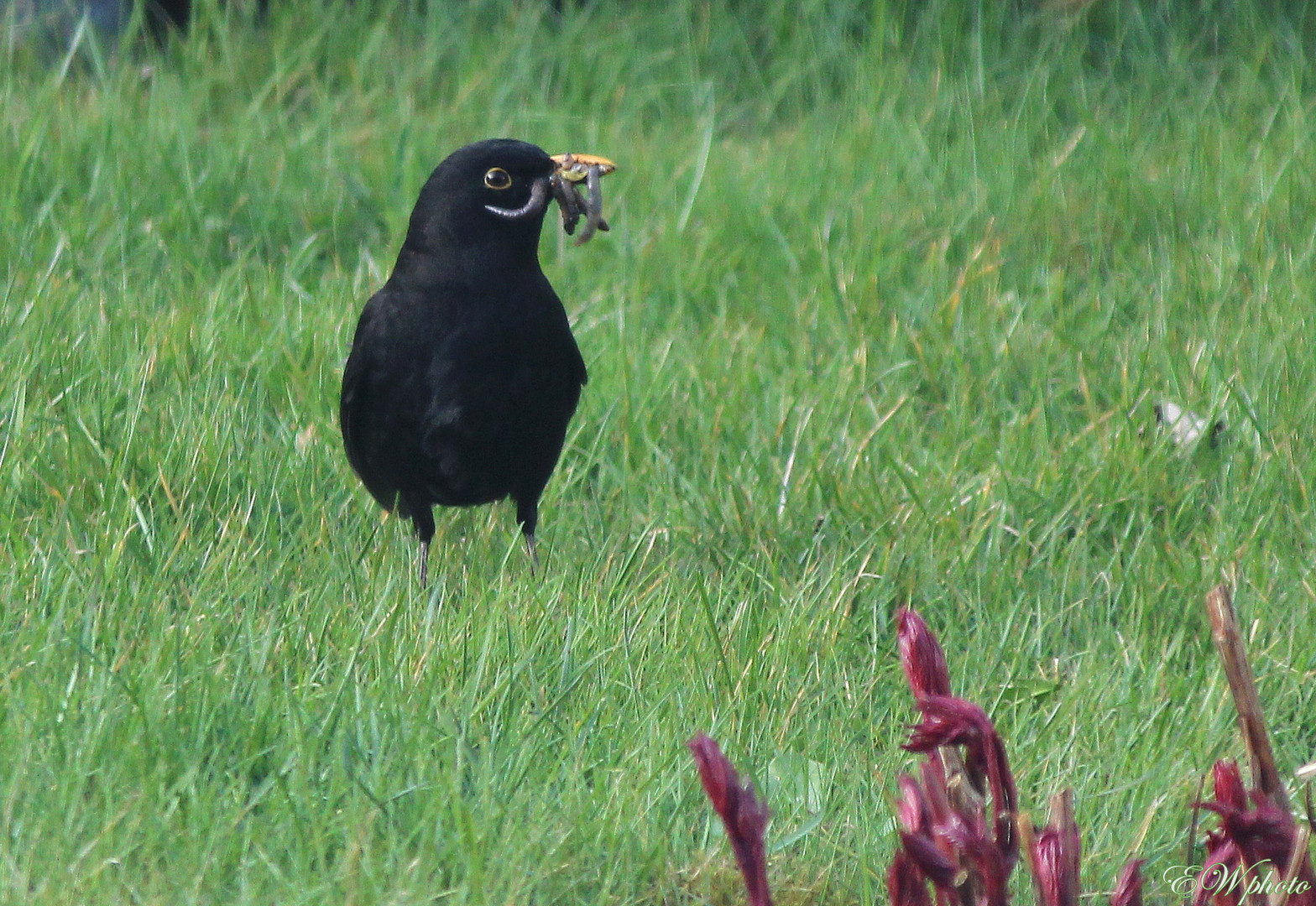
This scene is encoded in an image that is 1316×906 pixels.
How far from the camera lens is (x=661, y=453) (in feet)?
12.7

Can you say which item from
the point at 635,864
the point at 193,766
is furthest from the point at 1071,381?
the point at 193,766

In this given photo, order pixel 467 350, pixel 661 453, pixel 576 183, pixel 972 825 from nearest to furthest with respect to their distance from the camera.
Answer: pixel 972 825 < pixel 467 350 < pixel 576 183 < pixel 661 453

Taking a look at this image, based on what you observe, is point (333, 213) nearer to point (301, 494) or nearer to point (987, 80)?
point (301, 494)

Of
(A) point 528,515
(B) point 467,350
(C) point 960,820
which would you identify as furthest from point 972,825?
(A) point 528,515

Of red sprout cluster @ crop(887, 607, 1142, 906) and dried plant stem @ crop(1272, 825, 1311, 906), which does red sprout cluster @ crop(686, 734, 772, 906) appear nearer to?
red sprout cluster @ crop(887, 607, 1142, 906)

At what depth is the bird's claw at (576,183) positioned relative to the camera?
11.6 ft

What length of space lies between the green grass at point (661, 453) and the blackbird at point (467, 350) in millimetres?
197

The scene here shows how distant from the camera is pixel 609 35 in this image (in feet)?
20.8

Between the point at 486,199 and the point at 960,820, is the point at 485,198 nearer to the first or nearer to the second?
the point at 486,199

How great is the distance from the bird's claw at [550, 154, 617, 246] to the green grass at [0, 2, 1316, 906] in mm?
567

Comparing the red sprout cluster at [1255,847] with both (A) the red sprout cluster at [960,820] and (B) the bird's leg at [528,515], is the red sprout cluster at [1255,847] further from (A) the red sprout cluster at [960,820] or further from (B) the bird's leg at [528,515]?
(B) the bird's leg at [528,515]

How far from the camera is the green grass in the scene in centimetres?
233

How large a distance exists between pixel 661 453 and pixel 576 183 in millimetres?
706

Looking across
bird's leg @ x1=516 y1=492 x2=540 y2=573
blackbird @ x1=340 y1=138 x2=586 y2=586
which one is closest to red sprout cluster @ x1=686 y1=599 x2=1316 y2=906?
blackbird @ x1=340 y1=138 x2=586 y2=586
